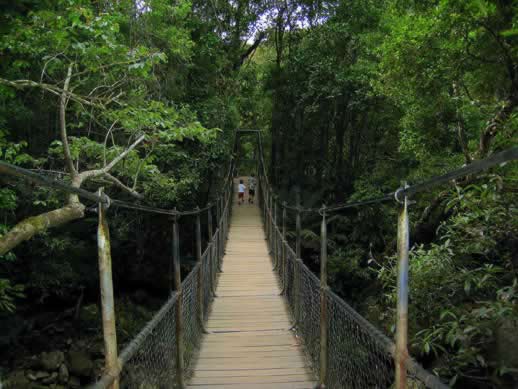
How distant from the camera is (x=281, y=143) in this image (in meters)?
11.0

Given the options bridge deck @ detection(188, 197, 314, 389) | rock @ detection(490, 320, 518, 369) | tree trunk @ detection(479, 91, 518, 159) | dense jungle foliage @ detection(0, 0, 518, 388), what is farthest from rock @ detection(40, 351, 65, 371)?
tree trunk @ detection(479, 91, 518, 159)

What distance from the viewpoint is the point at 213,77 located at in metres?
7.45

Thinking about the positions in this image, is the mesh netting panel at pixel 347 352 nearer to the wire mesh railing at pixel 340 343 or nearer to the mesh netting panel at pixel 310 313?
the wire mesh railing at pixel 340 343

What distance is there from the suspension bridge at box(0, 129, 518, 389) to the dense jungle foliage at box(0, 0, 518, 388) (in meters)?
0.42

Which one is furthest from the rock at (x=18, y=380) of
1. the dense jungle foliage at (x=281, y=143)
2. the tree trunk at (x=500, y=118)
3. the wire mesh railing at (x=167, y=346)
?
the tree trunk at (x=500, y=118)

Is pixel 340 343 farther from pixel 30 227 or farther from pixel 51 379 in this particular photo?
pixel 51 379

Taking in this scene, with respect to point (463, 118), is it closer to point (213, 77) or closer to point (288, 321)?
point (288, 321)

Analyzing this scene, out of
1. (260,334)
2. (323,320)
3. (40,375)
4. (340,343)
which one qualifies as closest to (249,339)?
(260,334)

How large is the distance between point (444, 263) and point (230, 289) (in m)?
2.50

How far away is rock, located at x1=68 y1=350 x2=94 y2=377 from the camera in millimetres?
5518

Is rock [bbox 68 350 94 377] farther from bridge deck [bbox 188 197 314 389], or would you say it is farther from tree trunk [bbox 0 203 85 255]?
tree trunk [bbox 0 203 85 255]

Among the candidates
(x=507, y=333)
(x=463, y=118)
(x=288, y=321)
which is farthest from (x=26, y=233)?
(x=463, y=118)

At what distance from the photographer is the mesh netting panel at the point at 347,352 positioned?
1479 mm

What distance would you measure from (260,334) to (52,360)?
12.8 ft
